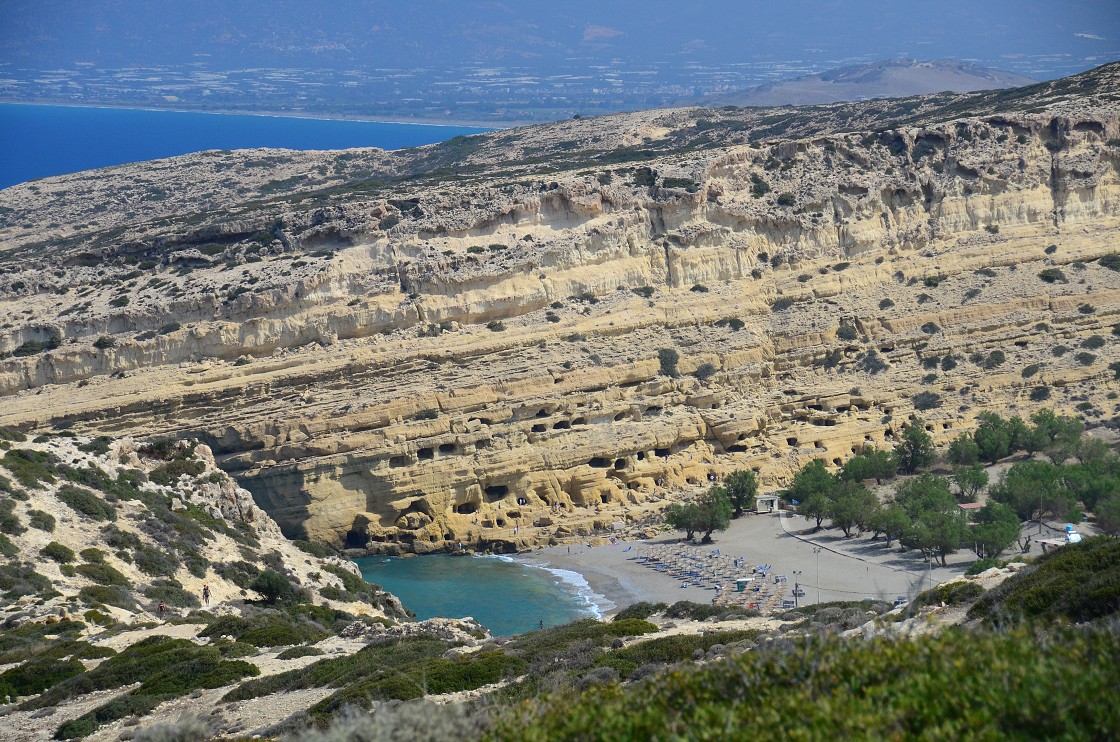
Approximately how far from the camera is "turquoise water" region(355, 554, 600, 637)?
122ft

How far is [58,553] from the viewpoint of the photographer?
1211 inches

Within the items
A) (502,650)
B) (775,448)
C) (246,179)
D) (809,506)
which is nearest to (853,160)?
(775,448)

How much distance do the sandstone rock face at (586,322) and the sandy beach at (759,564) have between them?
7.82 feet

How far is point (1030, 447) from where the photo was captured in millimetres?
46719

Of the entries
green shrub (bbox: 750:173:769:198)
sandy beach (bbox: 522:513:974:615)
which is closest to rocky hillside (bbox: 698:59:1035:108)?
green shrub (bbox: 750:173:769:198)

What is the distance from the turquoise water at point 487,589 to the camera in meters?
37.2

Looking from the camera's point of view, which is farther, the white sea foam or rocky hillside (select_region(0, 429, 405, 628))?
the white sea foam

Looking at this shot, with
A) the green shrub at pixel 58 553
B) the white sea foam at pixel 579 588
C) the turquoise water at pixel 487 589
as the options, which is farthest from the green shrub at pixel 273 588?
the white sea foam at pixel 579 588

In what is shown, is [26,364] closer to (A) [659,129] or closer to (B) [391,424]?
(B) [391,424]

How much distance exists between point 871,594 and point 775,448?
1329 centimetres

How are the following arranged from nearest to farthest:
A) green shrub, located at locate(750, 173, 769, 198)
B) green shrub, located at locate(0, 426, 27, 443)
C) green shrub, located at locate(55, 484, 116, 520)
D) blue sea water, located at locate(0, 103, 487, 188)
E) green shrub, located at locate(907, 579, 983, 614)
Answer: green shrub, located at locate(907, 579, 983, 614) < green shrub, located at locate(55, 484, 116, 520) < green shrub, located at locate(0, 426, 27, 443) < green shrub, located at locate(750, 173, 769, 198) < blue sea water, located at locate(0, 103, 487, 188)

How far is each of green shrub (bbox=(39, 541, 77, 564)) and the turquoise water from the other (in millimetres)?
10054

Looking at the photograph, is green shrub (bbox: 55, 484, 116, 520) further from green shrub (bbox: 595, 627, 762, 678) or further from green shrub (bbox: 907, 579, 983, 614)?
green shrub (bbox: 907, 579, 983, 614)

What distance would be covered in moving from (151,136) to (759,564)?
146623mm
